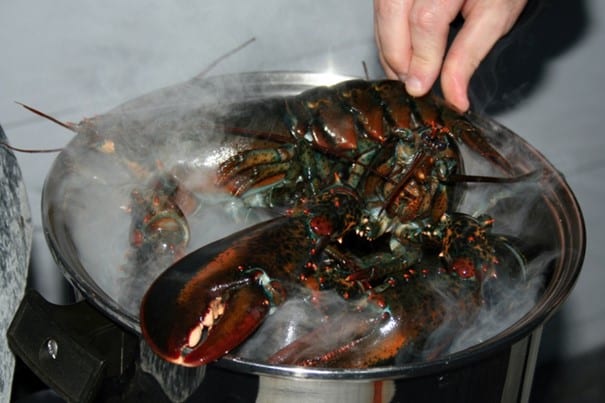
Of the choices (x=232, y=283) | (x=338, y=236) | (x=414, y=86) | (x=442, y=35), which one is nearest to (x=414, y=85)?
(x=414, y=86)

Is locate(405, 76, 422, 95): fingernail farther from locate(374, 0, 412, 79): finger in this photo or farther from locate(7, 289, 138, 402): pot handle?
locate(7, 289, 138, 402): pot handle

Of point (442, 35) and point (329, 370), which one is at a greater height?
point (442, 35)

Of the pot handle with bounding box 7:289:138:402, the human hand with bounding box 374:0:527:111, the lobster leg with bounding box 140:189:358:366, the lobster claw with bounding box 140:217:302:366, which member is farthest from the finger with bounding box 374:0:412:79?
the pot handle with bounding box 7:289:138:402

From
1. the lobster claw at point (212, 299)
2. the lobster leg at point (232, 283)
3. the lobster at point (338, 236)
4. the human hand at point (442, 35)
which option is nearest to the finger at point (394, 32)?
the human hand at point (442, 35)

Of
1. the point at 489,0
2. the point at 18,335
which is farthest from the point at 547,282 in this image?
the point at 18,335

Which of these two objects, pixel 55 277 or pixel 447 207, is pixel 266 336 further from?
pixel 55 277

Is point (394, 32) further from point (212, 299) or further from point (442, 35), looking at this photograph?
point (212, 299)

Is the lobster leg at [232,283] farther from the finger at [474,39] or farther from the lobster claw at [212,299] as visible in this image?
the finger at [474,39]
